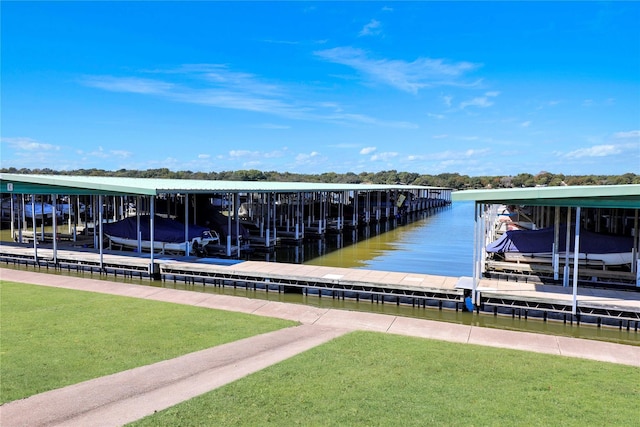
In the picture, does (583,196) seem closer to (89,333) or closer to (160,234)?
(89,333)

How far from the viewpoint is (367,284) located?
50.0ft

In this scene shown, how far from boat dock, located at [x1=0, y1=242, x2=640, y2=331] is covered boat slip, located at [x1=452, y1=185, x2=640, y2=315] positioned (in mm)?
290

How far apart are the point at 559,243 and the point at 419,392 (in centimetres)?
1272

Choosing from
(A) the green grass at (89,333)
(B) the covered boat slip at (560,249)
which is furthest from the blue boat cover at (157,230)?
(B) the covered boat slip at (560,249)

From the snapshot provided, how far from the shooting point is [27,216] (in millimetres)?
37562

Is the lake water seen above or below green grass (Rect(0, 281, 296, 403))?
below

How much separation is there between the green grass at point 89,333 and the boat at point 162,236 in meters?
7.27

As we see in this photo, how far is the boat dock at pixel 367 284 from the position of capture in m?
13.0


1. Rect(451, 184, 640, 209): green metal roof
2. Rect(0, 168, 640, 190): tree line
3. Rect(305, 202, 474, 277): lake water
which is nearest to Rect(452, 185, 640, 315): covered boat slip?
Rect(451, 184, 640, 209): green metal roof

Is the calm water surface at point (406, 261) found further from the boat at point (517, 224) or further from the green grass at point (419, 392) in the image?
the green grass at point (419, 392)

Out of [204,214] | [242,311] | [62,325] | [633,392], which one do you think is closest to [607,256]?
[633,392]

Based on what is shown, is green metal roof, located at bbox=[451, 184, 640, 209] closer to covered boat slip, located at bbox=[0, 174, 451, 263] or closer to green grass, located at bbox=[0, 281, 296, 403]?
green grass, located at bbox=[0, 281, 296, 403]

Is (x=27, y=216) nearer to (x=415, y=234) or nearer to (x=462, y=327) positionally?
(x=415, y=234)

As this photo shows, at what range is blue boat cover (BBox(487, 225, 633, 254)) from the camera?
663 inches
